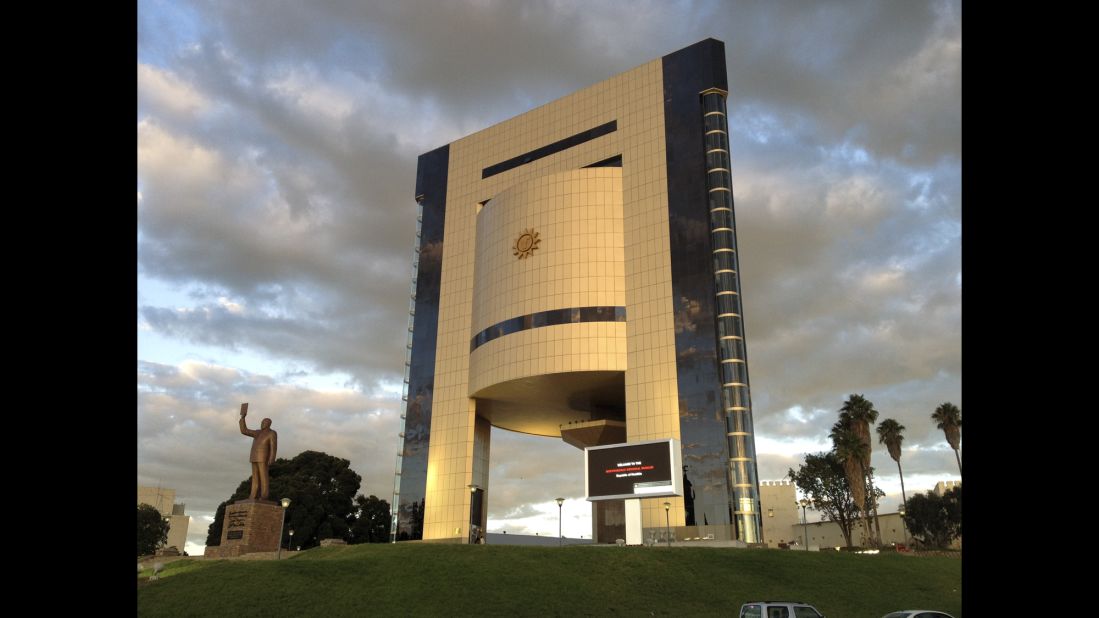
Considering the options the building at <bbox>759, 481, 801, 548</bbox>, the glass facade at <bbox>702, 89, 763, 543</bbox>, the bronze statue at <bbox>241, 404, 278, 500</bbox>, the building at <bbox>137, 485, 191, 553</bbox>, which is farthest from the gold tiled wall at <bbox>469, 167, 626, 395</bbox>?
the building at <bbox>137, 485, 191, 553</bbox>

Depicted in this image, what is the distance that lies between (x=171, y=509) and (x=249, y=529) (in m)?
133

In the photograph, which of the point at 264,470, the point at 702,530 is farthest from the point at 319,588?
the point at 702,530

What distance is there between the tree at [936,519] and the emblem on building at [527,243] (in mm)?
67732

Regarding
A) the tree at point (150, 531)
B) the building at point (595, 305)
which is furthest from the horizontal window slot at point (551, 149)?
the tree at point (150, 531)

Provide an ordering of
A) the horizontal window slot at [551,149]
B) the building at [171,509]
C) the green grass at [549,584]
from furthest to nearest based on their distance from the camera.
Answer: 1. the building at [171,509]
2. the horizontal window slot at [551,149]
3. the green grass at [549,584]

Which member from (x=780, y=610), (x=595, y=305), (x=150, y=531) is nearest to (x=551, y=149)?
(x=595, y=305)

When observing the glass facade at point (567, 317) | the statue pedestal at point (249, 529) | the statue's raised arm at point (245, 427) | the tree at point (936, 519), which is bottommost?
the statue pedestal at point (249, 529)

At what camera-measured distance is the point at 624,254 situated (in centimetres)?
7356

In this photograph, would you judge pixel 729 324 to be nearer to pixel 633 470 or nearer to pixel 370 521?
pixel 633 470

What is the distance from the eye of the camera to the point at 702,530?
A: 6012 cm

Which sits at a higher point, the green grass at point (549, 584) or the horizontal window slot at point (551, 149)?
the horizontal window slot at point (551, 149)

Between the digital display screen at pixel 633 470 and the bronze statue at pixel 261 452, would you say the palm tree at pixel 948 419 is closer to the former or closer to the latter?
the digital display screen at pixel 633 470

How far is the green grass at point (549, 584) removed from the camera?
33094mm
